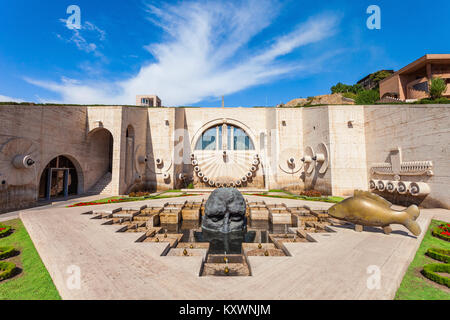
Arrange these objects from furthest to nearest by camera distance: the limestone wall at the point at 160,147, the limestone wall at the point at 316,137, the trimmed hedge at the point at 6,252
→ the limestone wall at the point at 160,147
the limestone wall at the point at 316,137
the trimmed hedge at the point at 6,252

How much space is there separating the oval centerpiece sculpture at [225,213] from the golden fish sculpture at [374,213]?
448 centimetres

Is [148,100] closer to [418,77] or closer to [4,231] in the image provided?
[4,231]

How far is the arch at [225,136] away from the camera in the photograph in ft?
77.7

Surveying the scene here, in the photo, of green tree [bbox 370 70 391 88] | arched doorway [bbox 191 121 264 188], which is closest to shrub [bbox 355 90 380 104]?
green tree [bbox 370 70 391 88]

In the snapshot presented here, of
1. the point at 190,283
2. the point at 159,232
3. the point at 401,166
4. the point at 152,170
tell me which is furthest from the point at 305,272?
the point at 152,170

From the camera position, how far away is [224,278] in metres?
4.43

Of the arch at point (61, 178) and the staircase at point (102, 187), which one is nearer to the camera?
the arch at point (61, 178)

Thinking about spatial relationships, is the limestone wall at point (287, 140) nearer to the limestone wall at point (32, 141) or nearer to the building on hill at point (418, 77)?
the limestone wall at point (32, 141)

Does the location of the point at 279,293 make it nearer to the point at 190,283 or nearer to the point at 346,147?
the point at 190,283

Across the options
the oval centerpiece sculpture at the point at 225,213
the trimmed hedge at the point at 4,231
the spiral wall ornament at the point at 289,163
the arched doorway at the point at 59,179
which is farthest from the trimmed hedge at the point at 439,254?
the arched doorway at the point at 59,179

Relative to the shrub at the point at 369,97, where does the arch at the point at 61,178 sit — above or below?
below

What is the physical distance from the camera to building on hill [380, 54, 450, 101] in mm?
28188

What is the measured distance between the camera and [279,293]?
12.5 feet
